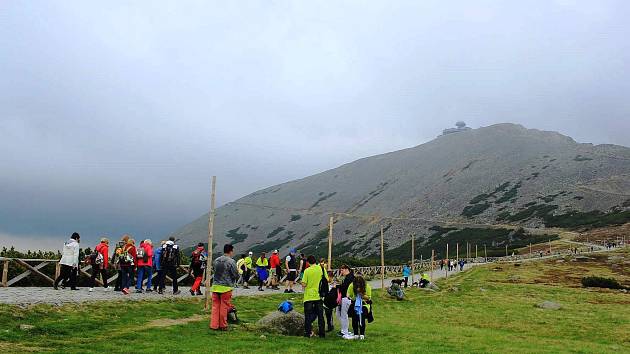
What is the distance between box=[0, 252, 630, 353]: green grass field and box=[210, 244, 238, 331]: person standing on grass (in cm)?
50

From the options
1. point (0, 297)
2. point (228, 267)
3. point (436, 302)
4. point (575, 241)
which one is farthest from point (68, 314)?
point (575, 241)

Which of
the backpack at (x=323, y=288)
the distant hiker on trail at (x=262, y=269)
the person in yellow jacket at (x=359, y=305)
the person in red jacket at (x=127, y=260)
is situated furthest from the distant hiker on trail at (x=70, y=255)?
the person in yellow jacket at (x=359, y=305)

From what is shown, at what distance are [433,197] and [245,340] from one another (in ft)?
623

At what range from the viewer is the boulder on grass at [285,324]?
14.1 metres

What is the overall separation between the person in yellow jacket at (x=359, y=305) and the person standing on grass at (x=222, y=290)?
3504 millimetres

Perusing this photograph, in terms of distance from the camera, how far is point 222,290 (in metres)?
13.7

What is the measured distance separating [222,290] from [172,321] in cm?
241

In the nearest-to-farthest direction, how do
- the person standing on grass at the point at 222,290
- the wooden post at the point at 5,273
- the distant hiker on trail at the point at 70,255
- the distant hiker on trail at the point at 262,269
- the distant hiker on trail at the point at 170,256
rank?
the person standing on grass at the point at 222,290
the distant hiker on trail at the point at 70,255
the wooden post at the point at 5,273
the distant hiker on trail at the point at 170,256
the distant hiker on trail at the point at 262,269

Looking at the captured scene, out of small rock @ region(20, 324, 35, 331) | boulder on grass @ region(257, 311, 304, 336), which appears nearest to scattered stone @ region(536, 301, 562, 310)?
boulder on grass @ region(257, 311, 304, 336)

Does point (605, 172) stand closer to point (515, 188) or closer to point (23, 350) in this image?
point (515, 188)

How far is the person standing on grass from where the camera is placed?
13.7 meters

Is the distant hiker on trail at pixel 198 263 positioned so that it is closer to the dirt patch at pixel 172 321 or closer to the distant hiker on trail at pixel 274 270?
the dirt patch at pixel 172 321

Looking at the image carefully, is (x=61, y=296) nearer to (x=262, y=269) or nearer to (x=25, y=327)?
(x=25, y=327)

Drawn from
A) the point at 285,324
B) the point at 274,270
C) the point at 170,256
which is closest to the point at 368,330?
the point at 285,324
